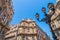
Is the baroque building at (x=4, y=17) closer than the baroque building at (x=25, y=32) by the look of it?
Yes

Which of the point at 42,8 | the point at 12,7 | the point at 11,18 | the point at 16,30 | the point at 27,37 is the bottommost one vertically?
the point at 42,8

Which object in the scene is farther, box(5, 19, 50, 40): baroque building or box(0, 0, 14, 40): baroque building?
box(5, 19, 50, 40): baroque building

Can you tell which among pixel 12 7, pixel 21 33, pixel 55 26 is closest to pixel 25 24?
pixel 21 33

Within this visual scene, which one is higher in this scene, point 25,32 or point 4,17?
point 4,17

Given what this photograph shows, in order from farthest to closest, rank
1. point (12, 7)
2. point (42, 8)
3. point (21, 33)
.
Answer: point (12, 7), point (21, 33), point (42, 8)

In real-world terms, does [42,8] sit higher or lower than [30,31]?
lower

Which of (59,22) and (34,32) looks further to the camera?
(34,32)

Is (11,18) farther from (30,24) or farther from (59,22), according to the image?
(59,22)

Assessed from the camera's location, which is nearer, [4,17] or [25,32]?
[4,17]

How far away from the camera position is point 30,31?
154 feet

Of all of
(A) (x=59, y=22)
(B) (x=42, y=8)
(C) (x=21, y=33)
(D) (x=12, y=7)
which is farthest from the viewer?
(D) (x=12, y=7)

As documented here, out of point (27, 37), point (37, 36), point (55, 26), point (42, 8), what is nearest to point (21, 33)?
point (27, 37)

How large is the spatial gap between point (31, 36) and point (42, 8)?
30964 mm

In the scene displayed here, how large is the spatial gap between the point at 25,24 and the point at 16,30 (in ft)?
12.0
